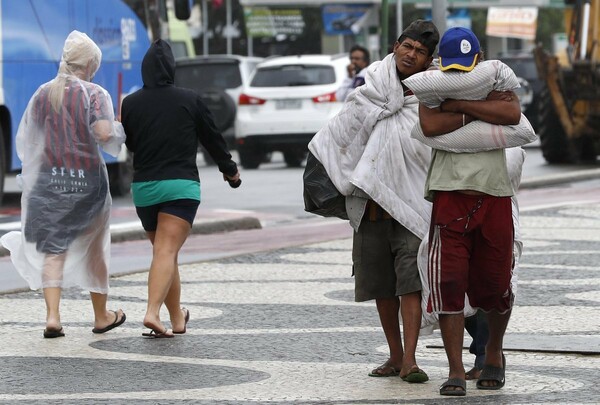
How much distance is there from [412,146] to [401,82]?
0.29 metres

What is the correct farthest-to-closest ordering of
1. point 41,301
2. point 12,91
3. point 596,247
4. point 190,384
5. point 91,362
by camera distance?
1. point 12,91
2. point 596,247
3. point 41,301
4. point 91,362
5. point 190,384

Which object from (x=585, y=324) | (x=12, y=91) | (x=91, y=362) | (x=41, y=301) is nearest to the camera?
(x=91, y=362)

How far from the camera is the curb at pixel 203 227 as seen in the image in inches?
588

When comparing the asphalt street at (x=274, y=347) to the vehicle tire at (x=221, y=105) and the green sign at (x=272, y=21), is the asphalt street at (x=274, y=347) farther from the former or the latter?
the green sign at (x=272, y=21)

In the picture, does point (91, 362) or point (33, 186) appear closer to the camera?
point (91, 362)

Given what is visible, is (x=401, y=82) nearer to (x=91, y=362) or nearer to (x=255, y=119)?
(x=91, y=362)

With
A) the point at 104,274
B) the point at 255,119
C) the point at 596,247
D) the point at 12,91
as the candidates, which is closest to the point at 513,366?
the point at 104,274

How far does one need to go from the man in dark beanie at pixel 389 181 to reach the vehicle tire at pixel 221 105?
69.2 feet

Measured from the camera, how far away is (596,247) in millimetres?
13703

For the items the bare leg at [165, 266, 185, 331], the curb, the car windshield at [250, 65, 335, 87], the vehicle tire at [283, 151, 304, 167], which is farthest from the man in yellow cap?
the vehicle tire at [283, 151, 304, 167]

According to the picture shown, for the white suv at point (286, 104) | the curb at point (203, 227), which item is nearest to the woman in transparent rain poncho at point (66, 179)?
the curb at point (203, 227)

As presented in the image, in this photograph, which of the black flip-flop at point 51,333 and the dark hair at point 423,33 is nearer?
the dark hair at point 423,33

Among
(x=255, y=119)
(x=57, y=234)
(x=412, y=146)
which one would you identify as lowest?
(x=255, y=119)

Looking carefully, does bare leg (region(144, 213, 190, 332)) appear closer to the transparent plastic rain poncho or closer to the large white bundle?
the transparent plastic rain poncho
